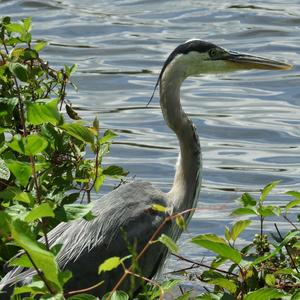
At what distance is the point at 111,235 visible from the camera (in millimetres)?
5094

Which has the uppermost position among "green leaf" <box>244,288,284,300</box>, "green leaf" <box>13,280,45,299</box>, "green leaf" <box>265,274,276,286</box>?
"green leaf" <box>13,280,45,299</box>

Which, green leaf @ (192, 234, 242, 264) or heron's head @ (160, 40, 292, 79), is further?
heron's head @ (160, 40, 292, 79)

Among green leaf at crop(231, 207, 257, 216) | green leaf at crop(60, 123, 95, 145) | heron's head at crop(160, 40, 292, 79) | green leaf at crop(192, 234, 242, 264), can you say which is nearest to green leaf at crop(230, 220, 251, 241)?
green leaf at crop(231, 207, 257, 216)

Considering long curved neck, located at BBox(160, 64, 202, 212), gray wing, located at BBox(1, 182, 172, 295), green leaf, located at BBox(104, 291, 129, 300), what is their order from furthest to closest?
long curved neck, located at BBox(160, 64, 202, 212), gray wing, located at BBox(1, 182, 172, 295), green leaf, located at BBox(104, 291, 129, 300)

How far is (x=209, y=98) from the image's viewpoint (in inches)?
405

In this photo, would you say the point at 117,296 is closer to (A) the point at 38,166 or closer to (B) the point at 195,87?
(A) the point at 38,166

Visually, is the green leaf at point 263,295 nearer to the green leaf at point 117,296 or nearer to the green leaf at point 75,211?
the green leaf at point 117,296

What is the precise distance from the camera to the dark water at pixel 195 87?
8586 mm

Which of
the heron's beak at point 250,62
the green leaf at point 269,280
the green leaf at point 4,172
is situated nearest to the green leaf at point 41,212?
the green leaf at point 4,172

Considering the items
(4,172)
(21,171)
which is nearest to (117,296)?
(21,171)

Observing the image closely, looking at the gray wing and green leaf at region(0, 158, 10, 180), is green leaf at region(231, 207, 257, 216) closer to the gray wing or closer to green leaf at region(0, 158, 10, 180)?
green leaf at region(0, 158, 10, 180)

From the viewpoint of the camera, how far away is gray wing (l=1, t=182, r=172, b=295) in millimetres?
4965

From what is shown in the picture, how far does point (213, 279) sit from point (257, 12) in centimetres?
913

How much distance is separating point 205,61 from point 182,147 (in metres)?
0.67
